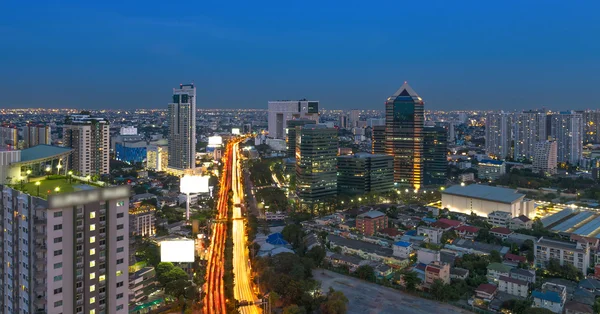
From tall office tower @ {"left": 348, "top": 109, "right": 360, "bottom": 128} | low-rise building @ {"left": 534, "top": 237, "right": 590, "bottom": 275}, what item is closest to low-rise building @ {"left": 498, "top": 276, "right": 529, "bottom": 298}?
low-rise building @ {"left": 534, "top": 237, "right": 590, "bottom": 275}

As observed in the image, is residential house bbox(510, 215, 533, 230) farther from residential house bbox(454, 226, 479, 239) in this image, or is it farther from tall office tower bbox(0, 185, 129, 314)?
tall office tower bbox(0, 185, 129, 314)

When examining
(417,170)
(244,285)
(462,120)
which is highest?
(462,120)

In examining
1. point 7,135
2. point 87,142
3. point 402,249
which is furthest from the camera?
point 7,135

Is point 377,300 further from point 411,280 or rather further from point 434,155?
point 434,155

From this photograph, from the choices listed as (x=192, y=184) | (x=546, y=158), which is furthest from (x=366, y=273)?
(x=546, y=158)

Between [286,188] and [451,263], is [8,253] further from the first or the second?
[286,188]

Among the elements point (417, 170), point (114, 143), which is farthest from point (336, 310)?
point (114, 143)
